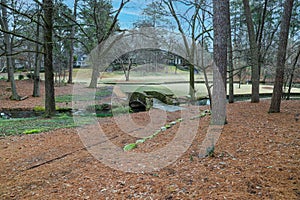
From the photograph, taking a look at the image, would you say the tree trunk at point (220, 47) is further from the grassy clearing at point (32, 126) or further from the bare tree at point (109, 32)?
the bare tree at point (109, 32)

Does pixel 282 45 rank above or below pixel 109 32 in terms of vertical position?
below

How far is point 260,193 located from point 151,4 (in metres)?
9.25

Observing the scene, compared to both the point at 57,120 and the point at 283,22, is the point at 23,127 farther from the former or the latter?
the point at 283,22

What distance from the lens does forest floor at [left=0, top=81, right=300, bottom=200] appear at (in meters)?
1.91

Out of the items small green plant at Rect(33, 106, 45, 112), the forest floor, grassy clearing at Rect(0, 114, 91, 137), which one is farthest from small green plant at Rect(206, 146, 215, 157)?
small green plant at Rect(33, 106, 45, 112)

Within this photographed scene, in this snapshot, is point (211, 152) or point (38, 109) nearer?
point (211, 152)

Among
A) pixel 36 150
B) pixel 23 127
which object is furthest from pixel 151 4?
pixel 36 150

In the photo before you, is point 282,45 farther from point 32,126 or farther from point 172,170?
point 32,126

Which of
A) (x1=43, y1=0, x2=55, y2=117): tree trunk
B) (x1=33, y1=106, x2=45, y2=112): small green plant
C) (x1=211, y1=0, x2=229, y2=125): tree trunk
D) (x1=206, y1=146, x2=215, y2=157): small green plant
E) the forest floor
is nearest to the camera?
the forest floor

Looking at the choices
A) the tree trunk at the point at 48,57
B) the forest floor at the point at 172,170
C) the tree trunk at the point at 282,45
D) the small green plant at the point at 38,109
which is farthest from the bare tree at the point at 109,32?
the forest floor at the point at 172,170

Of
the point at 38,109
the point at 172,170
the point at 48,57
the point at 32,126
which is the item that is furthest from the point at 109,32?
the point at 172,170

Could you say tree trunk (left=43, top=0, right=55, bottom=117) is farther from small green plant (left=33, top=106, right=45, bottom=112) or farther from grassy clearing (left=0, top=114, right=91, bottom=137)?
small green plant (left=33, top=106, right=45, bottom=112)

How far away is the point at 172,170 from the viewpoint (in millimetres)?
2418

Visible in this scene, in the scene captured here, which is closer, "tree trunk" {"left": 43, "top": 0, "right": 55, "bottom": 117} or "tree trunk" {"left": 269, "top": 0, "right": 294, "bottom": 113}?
"tree trunk" {"left": 269, "top": 0, "right": 294, "bottom": 113}
